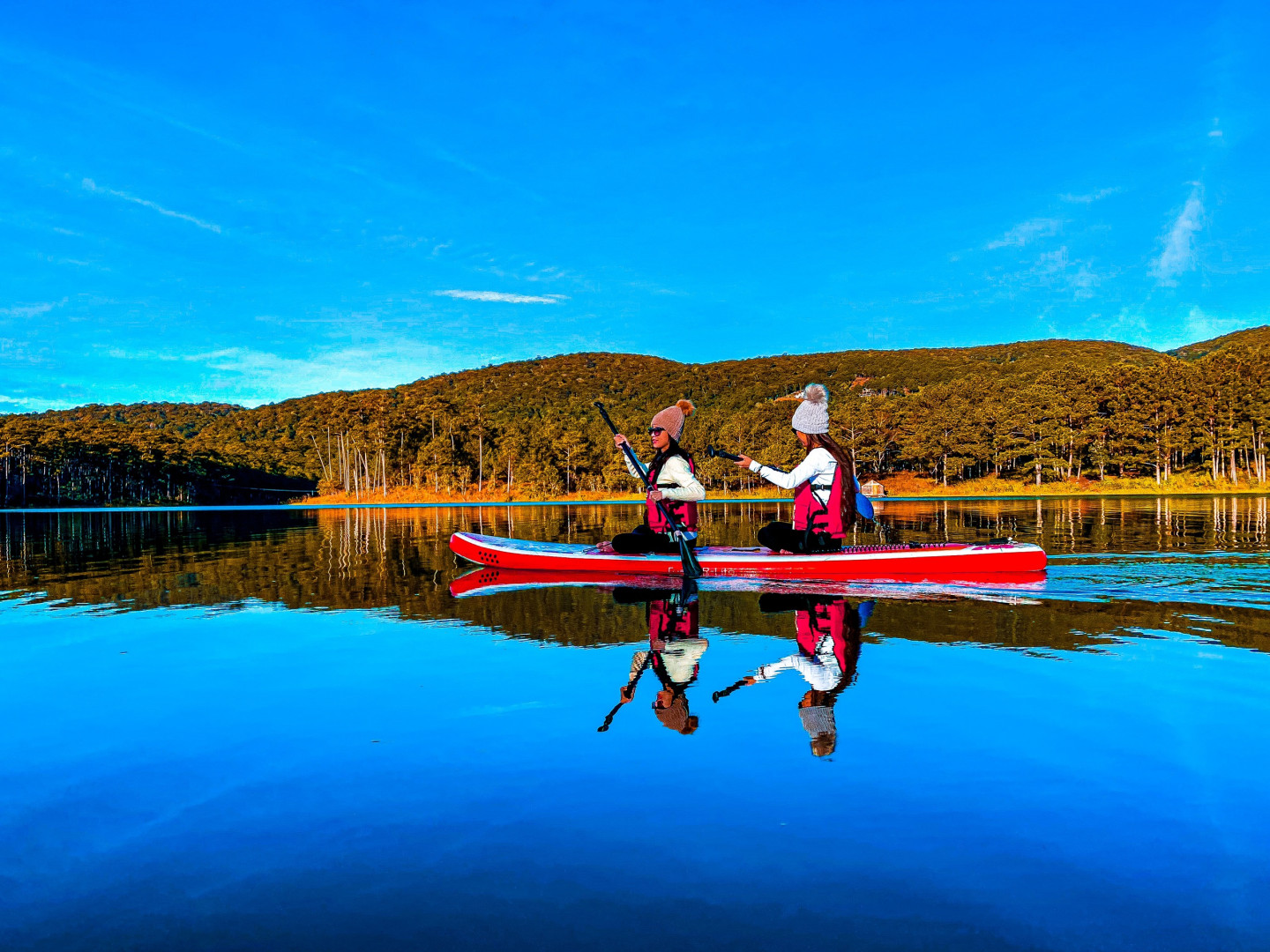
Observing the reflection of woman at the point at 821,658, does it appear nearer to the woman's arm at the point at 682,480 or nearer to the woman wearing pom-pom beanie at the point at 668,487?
the woman's arm at the point at 682,480

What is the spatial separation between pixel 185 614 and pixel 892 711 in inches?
395

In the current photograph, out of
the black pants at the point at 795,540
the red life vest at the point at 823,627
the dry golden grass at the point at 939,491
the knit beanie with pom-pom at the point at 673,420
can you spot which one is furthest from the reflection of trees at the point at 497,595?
the dry golden grass at the point at 939,491

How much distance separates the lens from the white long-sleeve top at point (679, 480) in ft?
41.1

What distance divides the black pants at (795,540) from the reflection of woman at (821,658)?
45.5 inches

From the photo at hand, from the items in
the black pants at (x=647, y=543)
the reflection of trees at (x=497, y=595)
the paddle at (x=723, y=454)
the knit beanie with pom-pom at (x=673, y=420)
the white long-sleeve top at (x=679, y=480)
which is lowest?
the reflection of trees at (x=497, y=595)

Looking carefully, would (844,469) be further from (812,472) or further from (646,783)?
(646,783)

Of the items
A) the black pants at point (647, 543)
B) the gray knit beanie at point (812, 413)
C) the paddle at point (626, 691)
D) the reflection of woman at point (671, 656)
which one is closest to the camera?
the paddle at point (626, 691)

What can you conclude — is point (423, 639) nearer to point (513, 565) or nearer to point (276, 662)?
point (276, 662)

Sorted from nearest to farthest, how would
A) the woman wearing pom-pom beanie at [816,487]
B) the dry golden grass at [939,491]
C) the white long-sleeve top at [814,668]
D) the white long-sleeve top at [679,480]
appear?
the white long-sleeve top at [814,668]
the woman wearing pom-pom beanie at [816,487]
the white long-sleeve top at [679,480]
the dry golden grass at [939,491]

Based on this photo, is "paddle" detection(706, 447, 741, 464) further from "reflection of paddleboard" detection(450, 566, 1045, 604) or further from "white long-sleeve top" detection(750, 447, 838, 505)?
"reflection of paddleboard" detection(450, 566, 1045, 604)

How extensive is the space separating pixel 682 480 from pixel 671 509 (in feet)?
3.42

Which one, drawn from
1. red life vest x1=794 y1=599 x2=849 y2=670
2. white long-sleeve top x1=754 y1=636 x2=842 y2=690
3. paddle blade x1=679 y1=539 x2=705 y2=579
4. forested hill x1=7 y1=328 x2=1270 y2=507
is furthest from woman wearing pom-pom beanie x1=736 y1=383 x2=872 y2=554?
forested hill x1=7 y1=328 x2=1270 y2=507

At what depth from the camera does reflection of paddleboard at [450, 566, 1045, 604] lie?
11836mm

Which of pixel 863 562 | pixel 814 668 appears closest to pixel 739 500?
pixel 863 562
